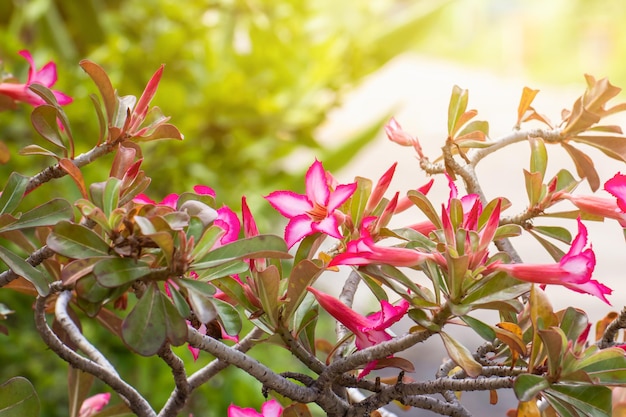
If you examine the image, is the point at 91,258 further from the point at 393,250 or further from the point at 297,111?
the point at 297,111

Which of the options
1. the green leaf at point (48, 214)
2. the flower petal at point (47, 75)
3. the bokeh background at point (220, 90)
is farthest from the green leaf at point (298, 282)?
the bokeh background at point (220, 90)

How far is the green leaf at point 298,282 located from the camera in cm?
35

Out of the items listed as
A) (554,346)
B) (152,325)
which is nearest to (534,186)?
(554,346)

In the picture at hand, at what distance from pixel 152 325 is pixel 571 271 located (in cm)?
18

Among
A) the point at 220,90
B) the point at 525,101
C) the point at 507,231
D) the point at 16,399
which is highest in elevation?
the point at 220,90

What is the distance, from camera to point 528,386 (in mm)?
321

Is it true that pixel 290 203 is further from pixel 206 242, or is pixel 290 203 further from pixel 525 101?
pixel 525 101

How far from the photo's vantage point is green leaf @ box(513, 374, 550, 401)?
0.32 metres

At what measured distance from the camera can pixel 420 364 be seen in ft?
8.51

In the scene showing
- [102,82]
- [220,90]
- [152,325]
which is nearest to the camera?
[152,325]

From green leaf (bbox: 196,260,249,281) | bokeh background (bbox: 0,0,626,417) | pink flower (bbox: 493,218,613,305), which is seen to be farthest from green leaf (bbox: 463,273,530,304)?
bokeh background (bbox: 0,0,626,417)

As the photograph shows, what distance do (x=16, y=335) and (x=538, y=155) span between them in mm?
1389

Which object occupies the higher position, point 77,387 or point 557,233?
point 557,233

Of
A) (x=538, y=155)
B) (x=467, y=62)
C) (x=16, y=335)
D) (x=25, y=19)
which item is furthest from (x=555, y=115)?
(x=538, y=155)
